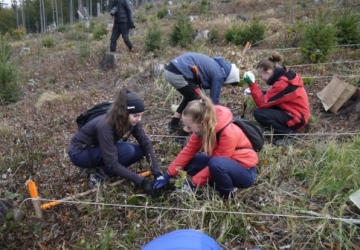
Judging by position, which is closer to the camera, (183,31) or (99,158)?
(99,158)

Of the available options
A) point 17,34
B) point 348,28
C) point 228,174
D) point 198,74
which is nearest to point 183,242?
point 228,174

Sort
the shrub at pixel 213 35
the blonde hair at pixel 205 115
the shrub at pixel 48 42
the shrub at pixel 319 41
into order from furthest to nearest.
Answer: the shrub at pixel 48 42, the shrub at pixel 213 35, the shrub at pixel 319 41, the blonde hair at pixel 205 115

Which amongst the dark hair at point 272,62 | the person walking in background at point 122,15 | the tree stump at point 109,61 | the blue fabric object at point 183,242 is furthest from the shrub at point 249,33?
the blue fabric object at point 183,242

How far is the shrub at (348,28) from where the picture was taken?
6320 millimetres

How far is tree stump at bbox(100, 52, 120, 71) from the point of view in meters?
7.83

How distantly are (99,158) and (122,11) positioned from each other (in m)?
6.23

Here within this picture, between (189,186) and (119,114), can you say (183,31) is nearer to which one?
(119,114)

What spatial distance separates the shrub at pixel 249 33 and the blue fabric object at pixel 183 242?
730 cm

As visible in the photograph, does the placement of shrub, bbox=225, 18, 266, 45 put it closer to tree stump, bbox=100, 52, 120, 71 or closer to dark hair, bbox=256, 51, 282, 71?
tree stump, bbox=100, 52, 120, 71

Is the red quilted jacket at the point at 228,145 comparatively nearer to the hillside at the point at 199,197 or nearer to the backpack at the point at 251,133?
the backpack at the point at 251,133

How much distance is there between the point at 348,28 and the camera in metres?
6.39

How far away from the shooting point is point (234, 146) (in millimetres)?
2428

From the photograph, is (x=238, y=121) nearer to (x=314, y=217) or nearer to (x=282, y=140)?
(x=314, y=217)

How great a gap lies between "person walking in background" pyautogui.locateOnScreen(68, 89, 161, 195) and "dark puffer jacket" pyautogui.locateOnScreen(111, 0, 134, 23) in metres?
5.97
